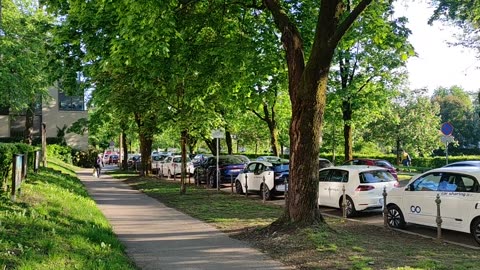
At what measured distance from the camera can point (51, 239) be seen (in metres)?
7.47

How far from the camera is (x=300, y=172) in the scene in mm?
10133

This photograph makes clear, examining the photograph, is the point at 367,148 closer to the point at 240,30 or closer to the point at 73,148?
the point at 73,148

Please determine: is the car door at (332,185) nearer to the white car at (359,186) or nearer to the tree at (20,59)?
the white car at (359,186)

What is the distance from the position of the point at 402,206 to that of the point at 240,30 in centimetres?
665

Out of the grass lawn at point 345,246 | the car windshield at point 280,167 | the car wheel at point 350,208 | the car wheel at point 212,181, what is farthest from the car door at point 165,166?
the car wheel at point 350,208

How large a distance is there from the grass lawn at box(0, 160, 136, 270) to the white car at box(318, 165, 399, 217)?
6.92 m

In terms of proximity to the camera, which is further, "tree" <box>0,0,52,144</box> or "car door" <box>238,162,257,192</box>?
"tree" <box>0,0,52,144</box>

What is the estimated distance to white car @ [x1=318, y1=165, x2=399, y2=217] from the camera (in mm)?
13562

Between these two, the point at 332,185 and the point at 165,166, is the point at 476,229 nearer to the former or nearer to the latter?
the point at 332,185

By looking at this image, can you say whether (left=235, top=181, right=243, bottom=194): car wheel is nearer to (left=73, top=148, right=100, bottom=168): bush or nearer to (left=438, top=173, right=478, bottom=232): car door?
(left=438, top=173, right=478, bottom=232): car door

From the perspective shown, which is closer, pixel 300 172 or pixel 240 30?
pixel 300 172

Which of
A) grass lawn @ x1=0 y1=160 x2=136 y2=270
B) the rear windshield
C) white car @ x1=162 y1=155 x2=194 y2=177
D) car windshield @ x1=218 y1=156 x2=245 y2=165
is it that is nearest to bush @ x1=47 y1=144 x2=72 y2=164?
white car @ x1=162 y1=155 x2=194 y2=177

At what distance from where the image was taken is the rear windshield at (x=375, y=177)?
13.8 metres

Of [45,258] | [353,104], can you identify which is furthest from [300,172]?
[353,104]
